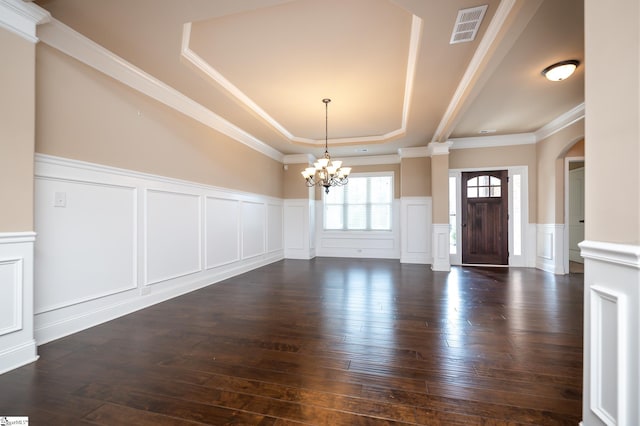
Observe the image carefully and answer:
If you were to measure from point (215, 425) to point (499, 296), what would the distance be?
12.6 ft

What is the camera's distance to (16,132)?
210 cm

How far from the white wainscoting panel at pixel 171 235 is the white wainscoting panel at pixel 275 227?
2.45 metres

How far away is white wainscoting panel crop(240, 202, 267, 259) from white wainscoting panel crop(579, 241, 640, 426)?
5.09 meters

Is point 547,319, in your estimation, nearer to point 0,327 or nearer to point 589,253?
point 589,253

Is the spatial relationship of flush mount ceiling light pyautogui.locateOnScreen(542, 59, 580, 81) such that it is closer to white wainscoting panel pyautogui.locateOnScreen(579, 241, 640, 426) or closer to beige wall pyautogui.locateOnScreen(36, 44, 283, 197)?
white wainscoting panel pyautogui.locateOnScreen(579, 241, 640, 426)

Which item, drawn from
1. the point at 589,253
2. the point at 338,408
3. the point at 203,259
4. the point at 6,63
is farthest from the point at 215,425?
the point at 203,259

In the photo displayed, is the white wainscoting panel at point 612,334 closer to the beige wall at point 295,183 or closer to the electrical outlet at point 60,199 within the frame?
the electrical outlet at point 60,199

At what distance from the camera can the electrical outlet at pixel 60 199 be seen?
257 centimetres

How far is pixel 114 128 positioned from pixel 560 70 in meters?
4.94

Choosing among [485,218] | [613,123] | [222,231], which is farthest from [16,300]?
[485,218]

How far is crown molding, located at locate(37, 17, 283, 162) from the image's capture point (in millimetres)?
2551

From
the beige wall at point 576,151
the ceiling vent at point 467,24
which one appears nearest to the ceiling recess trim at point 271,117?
the ceiling vent at point 467,24

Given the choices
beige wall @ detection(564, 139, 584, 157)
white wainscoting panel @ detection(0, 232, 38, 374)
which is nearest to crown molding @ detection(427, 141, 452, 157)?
beige wall @ detection(564, 139, 584, 157)

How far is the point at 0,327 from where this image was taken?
6.59 ft
